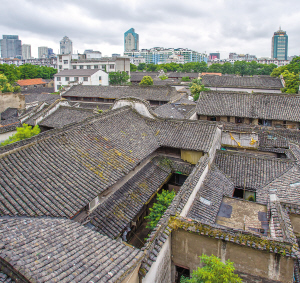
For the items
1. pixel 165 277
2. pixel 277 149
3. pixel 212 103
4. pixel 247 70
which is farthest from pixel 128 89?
pixel 247 70

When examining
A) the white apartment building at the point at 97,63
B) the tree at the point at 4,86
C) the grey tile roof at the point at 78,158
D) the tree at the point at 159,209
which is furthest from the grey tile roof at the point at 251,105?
the tree at the point at 4,86

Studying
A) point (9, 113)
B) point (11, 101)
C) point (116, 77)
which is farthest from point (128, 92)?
point (116, 77)

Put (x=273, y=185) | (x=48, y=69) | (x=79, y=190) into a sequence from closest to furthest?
(x=79, y=190), (x=273, y=185), (x=48, y=69)

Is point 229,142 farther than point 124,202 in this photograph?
Yes

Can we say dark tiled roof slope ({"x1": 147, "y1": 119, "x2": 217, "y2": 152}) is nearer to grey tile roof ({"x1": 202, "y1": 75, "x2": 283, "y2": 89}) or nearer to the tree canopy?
grey tile roof ({"x1": 202, "y1": 75, "x2": 283, "y2": 89})

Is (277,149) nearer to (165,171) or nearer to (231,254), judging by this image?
(165,171)

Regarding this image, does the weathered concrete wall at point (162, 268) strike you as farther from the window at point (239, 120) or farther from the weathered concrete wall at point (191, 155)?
the window at point (239, 120)

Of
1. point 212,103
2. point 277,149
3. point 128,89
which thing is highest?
point 128,89
